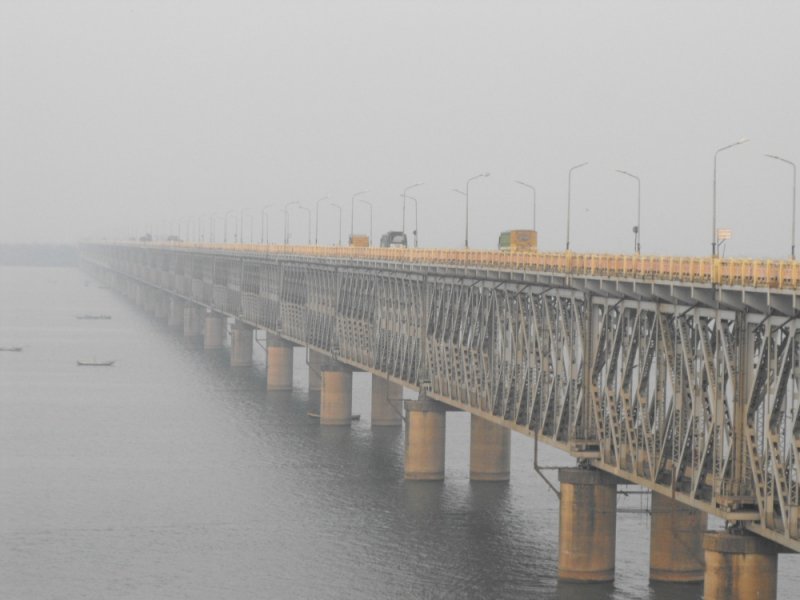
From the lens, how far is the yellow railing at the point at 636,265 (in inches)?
1975

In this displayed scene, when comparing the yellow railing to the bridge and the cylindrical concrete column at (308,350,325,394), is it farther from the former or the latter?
the cylindrical concrete column at (308,350,325,394)

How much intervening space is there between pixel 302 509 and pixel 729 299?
43054 millimetres

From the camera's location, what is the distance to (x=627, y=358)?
63594mm

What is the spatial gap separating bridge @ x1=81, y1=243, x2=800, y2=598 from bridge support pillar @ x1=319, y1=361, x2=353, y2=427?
16.1 metres

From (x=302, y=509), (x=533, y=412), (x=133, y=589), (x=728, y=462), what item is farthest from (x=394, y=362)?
(x=728, y=462)

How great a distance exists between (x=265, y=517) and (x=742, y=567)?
40807 mm

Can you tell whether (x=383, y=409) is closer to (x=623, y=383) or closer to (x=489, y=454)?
(x=489, y=454)

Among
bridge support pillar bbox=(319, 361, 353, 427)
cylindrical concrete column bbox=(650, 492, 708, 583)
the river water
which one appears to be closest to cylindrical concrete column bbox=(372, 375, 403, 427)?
the river water

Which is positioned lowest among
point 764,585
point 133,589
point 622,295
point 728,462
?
point 133,589

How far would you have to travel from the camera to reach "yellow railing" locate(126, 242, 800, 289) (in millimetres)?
50156

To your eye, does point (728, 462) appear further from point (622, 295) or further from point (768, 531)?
point (622, 295)

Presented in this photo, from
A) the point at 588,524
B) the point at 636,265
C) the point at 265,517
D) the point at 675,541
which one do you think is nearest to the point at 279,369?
the point at 265,517

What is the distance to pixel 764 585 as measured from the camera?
173ft

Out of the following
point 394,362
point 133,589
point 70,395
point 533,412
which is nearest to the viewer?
point 133,589
